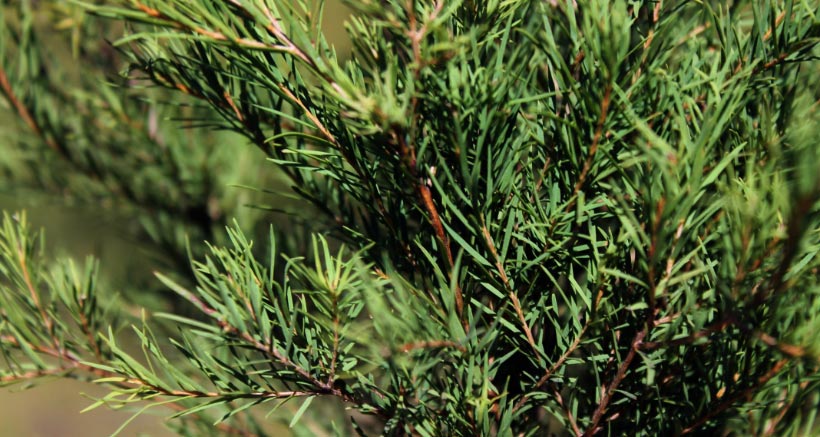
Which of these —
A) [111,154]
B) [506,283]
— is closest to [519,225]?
[506,283]

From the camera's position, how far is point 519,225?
310mm

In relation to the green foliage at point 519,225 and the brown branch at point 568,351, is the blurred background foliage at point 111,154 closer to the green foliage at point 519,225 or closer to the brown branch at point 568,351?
the green foliage at point 519,225

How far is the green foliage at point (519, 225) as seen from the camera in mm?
238

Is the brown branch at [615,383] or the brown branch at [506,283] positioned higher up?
the brown branch at [506,283]

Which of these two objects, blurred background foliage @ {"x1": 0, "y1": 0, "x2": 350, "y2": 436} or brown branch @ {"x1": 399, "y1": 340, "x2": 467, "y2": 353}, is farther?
blurred background foliage @ {"x1": 0, "y1": 0, "x2": 350, "y2": 436}

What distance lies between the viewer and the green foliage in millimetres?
238

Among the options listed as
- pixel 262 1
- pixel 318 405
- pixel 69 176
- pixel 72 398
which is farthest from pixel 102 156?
pixel 72 398

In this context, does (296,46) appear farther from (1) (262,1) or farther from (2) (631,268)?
(2) (631,268)

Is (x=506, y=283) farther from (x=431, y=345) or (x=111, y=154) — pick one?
(x=111, y=154)

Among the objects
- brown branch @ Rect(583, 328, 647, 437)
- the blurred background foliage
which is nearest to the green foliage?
brown branch @ Rect(583, 328, 647, 437)

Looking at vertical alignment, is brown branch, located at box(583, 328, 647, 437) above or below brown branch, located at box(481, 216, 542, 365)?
below

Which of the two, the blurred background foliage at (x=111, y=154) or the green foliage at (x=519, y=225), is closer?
the green foliage at (x=519, y=225)

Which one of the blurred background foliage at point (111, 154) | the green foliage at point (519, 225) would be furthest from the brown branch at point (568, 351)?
the blurred background foliage at point (111, 154)

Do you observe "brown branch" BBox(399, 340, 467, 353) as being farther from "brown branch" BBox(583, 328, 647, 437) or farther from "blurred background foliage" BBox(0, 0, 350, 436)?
"blurred background foliage" BBox(0, 0, 350, 436)
